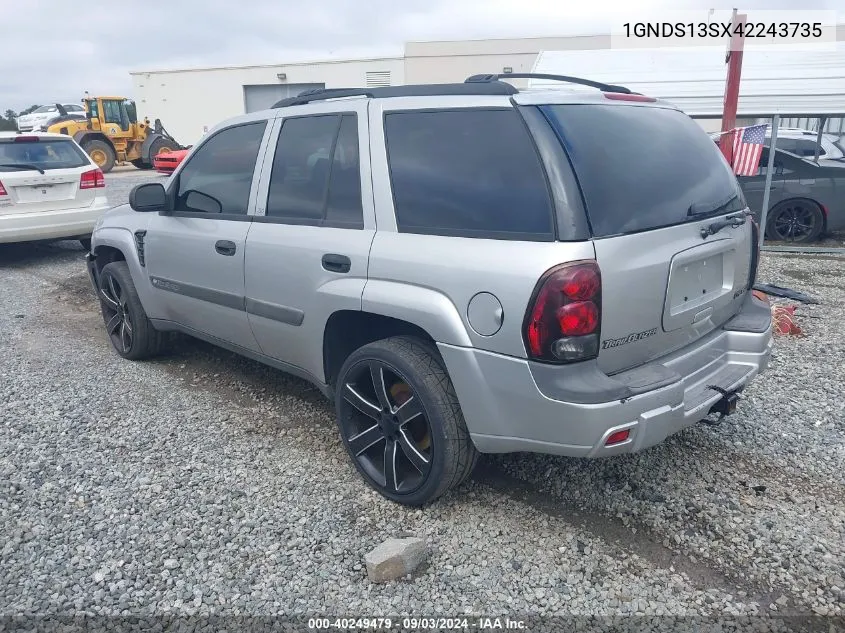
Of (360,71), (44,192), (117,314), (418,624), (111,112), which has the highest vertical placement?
(360,71)

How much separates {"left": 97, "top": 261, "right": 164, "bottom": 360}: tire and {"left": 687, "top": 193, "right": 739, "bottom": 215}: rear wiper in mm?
3716

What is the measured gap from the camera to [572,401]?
7.95 ft

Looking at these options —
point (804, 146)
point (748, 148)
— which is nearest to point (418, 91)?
point (748, 148)

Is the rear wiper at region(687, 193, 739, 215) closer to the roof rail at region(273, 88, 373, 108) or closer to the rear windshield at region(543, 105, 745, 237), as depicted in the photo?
the rear windshield at region(543, 105, 745, 237)

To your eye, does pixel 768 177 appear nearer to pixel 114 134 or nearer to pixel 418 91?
pixel 418 91

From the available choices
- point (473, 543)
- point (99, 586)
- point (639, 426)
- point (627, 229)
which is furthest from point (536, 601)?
point (99, 586)

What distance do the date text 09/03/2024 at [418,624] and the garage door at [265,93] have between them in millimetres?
33573

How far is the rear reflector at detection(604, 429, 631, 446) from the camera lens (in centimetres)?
247

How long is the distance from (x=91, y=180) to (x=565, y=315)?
8.01 m

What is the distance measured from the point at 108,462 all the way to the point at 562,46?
29.4m

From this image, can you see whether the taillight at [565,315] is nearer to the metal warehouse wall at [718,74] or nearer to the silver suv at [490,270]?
the silver suv at [490,270]

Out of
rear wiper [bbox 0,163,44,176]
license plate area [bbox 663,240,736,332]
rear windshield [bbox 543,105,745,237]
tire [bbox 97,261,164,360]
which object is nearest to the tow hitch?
license plate area [bbox 663,240,736,332]

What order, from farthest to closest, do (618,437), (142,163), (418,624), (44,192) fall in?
(142,163), (44,192), (618,437), (418,624)

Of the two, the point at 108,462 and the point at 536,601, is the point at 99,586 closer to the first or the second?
the point at 108,462
